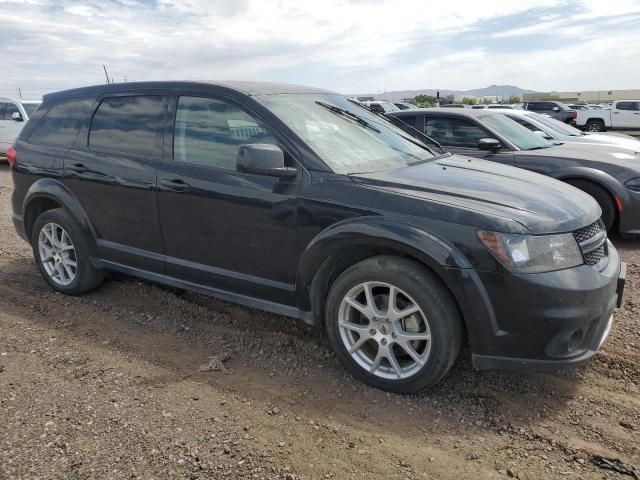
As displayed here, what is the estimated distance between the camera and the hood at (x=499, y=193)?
292 cm

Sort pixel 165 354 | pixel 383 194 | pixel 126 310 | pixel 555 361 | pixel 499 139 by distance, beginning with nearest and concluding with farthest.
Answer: pixel 555 361
pixel 383 194
pixel 165 354
pixel 126 310
pixel 499 139

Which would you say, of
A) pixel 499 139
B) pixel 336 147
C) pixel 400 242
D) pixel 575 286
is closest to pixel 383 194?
pixel 400 242

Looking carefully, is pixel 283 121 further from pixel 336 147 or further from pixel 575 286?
pixel 575 286

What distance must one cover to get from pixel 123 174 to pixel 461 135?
4.71 metres

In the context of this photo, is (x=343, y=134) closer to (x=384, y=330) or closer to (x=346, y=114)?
(x=346, y=114)

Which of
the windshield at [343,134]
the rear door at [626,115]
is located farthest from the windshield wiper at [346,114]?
the rear door at [626,115]

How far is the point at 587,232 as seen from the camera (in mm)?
3109

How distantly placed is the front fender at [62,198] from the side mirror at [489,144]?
4732mm

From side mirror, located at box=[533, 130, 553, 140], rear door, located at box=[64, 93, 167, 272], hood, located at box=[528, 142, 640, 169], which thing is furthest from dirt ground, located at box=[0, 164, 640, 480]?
side mirror, located at box=[533, 130, 553, 140]

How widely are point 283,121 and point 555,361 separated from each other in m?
2.13

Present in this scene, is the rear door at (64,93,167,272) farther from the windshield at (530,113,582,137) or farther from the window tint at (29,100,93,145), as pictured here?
the windshield at (530,113,582,137)

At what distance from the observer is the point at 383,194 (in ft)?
10.2

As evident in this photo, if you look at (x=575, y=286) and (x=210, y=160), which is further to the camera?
(x=210, y=160)

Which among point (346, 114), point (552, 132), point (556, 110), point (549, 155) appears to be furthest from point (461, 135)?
point (556, 110)
